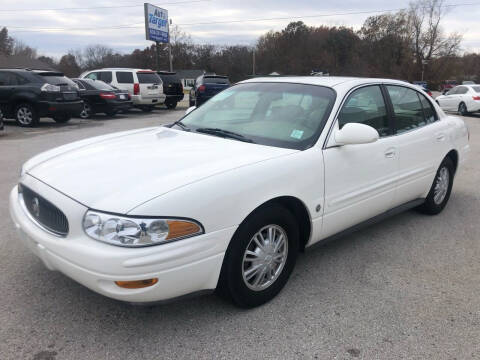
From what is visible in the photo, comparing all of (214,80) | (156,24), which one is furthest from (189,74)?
(214,80)

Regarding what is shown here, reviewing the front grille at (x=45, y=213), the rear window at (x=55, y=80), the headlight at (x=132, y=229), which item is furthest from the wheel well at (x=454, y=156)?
the rear window at (x=55, y=80)

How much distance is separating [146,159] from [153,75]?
16.2 m

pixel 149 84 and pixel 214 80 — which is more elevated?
pixel 214 80

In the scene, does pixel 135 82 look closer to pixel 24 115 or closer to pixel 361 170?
pixel 24 115

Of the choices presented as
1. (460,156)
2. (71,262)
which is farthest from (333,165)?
(460,156)

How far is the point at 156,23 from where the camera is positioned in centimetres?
3080

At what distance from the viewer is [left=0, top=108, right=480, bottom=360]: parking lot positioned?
7.95ft

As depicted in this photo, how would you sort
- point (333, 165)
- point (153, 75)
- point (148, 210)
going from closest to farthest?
point (148, 210) < point (333, 165) < point (153, 75)

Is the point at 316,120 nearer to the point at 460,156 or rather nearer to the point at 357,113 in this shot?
the point at 357,113

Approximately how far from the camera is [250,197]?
2562mm

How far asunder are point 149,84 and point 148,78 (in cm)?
33

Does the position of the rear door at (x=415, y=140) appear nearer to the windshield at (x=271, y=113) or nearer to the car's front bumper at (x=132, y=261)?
the windshield at (x=271, y=113)

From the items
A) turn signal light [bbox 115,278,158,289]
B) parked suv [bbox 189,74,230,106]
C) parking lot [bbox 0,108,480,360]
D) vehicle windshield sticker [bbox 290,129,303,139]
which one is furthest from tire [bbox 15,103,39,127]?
turn signal light [bbox 115,278,158,289]

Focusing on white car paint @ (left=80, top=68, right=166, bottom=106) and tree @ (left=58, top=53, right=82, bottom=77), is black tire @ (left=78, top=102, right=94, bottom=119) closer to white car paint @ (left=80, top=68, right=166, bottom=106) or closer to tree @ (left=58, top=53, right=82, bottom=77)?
white car paint @ (left=80, top=68, right=166, bottom=106)
